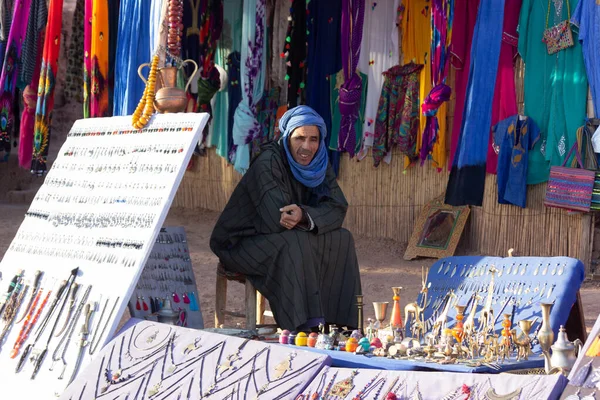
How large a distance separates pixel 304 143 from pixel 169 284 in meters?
1.06

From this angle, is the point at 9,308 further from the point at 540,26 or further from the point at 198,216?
the point at 198,216

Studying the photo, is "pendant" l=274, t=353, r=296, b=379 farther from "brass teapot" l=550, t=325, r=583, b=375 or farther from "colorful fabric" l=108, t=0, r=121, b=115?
"colorful fabric" l=108, t=0, r=121, b=115

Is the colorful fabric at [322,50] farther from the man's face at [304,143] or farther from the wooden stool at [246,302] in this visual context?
the wooden stool at [246,302]

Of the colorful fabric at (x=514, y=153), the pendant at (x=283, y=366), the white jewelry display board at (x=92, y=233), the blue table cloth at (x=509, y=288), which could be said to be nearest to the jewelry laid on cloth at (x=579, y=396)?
the blue table cloth at (x=509, y=288)

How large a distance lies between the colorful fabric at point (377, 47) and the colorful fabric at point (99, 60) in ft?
8.51

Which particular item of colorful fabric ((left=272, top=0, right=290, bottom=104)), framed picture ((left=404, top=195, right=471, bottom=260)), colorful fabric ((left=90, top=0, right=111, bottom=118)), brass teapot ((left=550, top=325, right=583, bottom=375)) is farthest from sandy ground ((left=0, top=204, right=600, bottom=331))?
brass teapot ((left=550, top=325, right=583, bottom=375))

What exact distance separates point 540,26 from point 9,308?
4.21m

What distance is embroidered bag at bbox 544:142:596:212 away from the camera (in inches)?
277

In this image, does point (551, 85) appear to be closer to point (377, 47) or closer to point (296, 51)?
point (377, 47)

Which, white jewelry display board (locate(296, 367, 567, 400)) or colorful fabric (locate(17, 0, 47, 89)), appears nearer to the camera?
white jewelry display board (locate(296, 367, 567, 400))

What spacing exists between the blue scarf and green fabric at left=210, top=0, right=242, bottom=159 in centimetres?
321

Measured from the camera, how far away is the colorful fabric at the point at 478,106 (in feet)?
A: 20.2

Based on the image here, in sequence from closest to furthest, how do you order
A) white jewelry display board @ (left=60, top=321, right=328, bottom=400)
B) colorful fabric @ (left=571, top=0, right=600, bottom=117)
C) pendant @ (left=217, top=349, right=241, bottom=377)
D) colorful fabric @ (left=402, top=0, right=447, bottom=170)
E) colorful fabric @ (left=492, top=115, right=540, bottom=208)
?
1. white jewelry display board @ (left=60, top=321, right=328, bottom=400)
2. pendant @ (left=217, top=349, right=241, bottom=377)
3. colorful fabric @ (left=571, top=0, right=600, bottom=117)
4. colorful fabric @ (left=492, top=115, right=540, bottom=208)
5. colorful fabric @ (left=402, top=0, right=447, bottom=170)

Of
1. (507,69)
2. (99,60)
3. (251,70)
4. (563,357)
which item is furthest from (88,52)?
(563,357)
